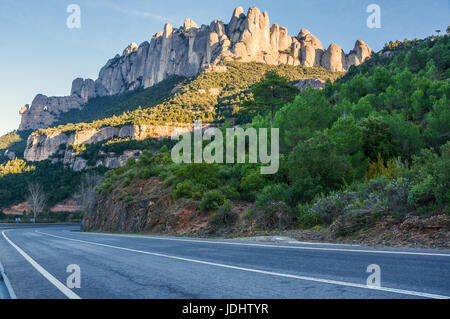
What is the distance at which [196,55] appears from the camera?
417ft

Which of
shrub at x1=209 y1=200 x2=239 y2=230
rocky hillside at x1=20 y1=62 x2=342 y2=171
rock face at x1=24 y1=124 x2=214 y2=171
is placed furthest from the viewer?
rocky hillside at x1=20 y1=62 x2=342 y2=171

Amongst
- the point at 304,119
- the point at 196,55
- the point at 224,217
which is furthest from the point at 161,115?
the point at 224,217

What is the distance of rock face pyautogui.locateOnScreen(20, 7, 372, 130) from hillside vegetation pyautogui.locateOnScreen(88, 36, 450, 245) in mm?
93240

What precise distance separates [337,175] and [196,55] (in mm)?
119390

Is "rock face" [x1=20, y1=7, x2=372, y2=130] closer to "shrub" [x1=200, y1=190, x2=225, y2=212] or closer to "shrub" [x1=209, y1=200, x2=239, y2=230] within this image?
"shrub" [x1=200, y1=190, x2=225, y2=212]

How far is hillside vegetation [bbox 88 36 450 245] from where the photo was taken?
10.9 meters

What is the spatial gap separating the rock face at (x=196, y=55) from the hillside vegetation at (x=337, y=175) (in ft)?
306

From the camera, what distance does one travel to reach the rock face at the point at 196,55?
12394 centimetres

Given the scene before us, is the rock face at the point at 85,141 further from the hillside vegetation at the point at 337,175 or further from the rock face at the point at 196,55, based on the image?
the hillside vegetation at the point at 337,175

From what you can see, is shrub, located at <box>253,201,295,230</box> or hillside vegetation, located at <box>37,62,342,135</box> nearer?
shrub, located at <box>253,201,295,230</box>

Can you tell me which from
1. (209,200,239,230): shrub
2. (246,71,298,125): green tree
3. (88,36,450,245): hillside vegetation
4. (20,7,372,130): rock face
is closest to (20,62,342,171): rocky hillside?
(20,7,372,130): rock face

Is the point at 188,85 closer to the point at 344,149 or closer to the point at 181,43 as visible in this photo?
the point at 181,43

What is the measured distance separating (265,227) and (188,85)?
89.2 metres

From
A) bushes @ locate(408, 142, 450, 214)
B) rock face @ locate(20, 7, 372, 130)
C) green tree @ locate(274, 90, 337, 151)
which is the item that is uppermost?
rock face @ locate(20, 7, 372, 130)
